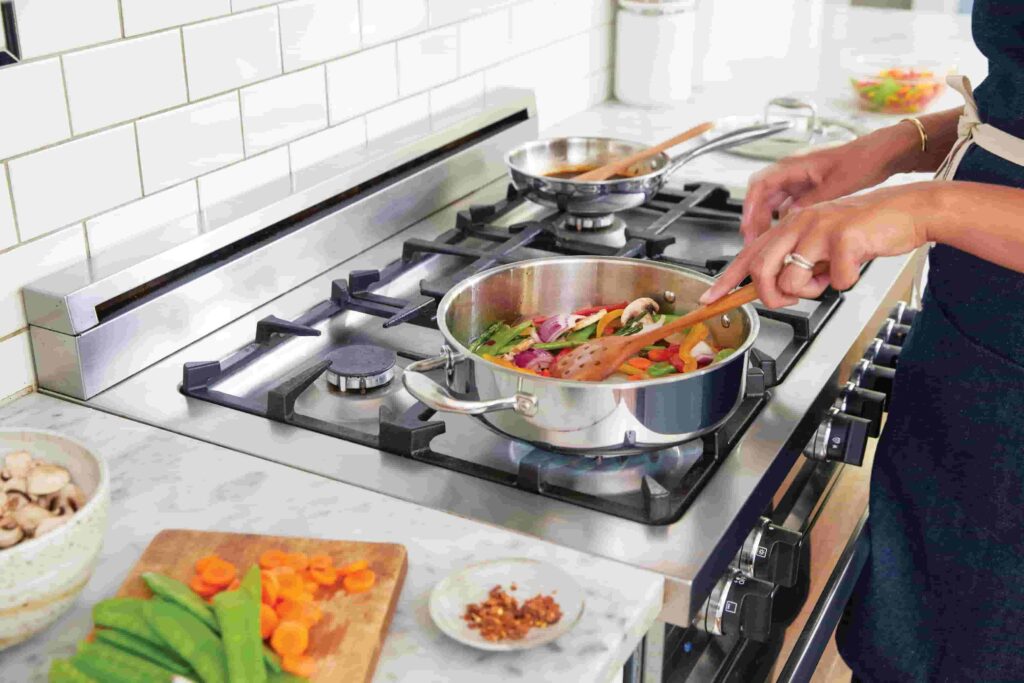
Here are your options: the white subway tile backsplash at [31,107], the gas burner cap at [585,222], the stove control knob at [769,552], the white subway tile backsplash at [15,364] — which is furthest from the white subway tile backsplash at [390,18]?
the stove control knob at [769,552]

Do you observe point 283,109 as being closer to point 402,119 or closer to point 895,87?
point 402,119

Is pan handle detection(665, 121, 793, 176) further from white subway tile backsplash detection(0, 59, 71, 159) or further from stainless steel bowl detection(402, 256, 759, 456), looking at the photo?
white subway tile backsplash detection(0, 59, 71, 159)

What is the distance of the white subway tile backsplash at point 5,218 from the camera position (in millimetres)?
1103

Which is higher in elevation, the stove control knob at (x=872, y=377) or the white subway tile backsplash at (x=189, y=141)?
the white subway tile backsplash at (x=189, y=141)

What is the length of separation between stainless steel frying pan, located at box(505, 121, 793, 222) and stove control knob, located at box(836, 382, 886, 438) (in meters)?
0.42

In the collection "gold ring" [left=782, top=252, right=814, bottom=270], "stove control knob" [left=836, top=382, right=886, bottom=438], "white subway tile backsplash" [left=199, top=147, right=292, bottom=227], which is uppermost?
"gold ring" [left=782, top=252, right=814, bottom=270]

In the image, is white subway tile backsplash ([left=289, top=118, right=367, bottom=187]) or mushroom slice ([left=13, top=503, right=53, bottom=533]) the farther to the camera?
white subway tile backsplash ([left=289, top=118, right=367, bottom=187])

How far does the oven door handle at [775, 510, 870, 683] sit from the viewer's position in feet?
4.44

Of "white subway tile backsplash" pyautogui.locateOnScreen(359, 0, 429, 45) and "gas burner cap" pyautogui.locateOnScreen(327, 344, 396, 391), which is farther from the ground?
"white subway tile backsplash" pyautogui.locateOnScreen(359, 0, 429, 45)

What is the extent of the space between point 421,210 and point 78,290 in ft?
2.02

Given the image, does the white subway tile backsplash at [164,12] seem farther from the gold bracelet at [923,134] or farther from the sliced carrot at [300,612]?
the gold bracelet at [923,134]

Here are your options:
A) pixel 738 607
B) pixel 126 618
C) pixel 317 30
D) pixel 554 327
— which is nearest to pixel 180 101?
pixel 317 30

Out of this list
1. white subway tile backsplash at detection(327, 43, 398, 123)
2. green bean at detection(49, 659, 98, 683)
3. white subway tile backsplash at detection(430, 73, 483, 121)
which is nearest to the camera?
green bean at detection(49, 659, 98, 683)

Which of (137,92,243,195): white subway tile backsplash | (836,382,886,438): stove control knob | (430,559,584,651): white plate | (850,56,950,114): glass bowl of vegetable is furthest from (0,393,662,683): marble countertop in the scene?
(850,56,950,114): glass bowl of vegetable
